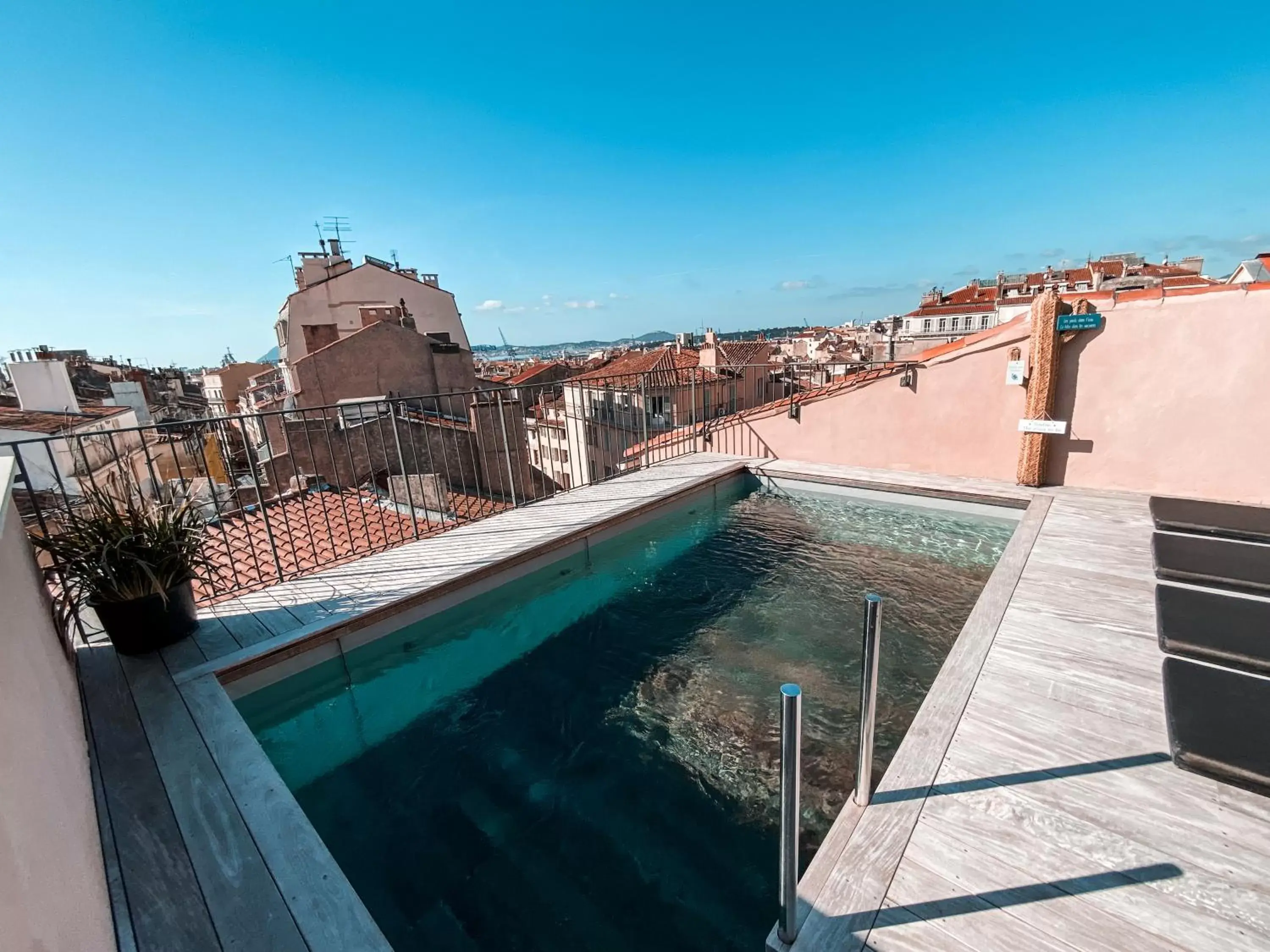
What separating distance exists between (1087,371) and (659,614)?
4.77 metres

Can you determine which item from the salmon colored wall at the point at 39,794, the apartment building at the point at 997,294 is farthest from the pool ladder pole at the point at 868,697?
the apartment building at the point at 997,294

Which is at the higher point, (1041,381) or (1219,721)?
(1041,381)

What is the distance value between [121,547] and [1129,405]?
24.8 feet

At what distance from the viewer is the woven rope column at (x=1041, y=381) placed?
15.9ft

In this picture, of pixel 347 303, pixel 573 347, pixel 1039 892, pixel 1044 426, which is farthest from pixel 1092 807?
pixel 573 347

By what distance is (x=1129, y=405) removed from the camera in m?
4.73

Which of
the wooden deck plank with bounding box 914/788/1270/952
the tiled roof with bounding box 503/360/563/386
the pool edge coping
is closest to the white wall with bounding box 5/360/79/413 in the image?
the tiled roof with bounding box 503/360/563/386

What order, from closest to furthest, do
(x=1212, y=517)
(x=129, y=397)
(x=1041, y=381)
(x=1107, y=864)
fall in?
1. (x=1107, y=864)
2. (x=1212, y=517)
3. (x=1041, y=381)
4. (x=129, y=397)

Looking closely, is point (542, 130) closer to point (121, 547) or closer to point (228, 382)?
point (121, 547)

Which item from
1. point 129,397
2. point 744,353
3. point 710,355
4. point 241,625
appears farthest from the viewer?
point 744,353

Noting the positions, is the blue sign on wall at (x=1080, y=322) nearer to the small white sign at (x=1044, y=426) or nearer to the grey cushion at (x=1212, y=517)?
the small white sign at (x=1044, y=426)

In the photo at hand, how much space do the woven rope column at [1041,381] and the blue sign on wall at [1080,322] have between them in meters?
0.05

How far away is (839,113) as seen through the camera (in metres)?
15.8

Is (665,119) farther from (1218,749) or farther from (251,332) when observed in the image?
(251,332)
